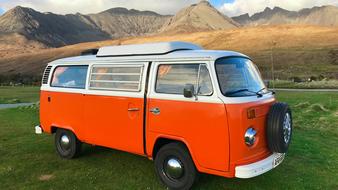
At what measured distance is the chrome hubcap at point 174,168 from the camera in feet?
22.4

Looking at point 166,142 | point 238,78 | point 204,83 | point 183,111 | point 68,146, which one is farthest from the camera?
point 68,146

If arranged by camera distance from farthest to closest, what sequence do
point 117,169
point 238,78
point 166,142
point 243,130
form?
point 117,169 < point 166,142 < point 238,78 < point 243,130

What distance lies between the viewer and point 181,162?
22.3 feet

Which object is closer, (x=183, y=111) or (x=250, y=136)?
(x=250, y=136)

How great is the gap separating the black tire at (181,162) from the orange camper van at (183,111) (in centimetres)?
2

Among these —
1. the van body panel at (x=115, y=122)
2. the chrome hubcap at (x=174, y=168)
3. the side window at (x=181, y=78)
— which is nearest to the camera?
the side window at (x=181, y=78)

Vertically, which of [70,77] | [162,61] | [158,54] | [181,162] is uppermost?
[158,54]

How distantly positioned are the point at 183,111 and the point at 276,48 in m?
106

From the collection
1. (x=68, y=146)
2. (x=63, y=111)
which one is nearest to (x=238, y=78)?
(x=63, y=111)

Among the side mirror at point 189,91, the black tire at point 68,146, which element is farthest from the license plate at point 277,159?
the black tire at point 68,146

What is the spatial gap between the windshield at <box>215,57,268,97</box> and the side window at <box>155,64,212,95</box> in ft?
0.85

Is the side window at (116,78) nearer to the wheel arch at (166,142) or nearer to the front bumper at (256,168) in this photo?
the wheel arch at (166,142)

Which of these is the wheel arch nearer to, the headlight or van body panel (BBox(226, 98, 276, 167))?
van body panel (BBox(226, 98, 276, 167))

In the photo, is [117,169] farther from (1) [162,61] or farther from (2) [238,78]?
(2) [238,78]
